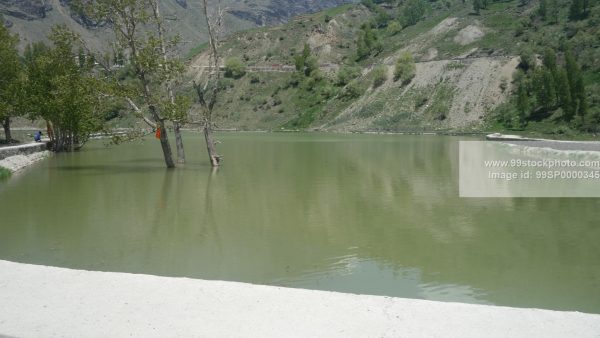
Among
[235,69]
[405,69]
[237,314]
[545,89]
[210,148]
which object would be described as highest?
[235,69]

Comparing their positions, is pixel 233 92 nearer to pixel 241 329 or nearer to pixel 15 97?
pixel 15 97

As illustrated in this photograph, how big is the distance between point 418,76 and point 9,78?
196 feet

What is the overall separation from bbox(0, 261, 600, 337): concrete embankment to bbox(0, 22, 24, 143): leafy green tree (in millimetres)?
33842

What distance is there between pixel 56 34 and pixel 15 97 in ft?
43.9

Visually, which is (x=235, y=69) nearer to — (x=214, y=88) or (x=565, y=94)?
(x=565, y=94)

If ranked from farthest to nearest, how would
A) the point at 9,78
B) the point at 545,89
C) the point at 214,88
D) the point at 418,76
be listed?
1. the point at 418,76
2. the point at 545,89
3. the point at 9,78
4. the point at 214,88

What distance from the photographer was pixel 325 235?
1245 cm

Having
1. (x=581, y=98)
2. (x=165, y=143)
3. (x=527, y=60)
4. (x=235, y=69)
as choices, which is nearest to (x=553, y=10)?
(x=527, y=60)

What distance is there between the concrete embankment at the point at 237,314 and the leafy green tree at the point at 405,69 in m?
80.8

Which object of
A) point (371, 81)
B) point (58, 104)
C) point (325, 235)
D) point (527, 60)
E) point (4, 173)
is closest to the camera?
point (325, 235)

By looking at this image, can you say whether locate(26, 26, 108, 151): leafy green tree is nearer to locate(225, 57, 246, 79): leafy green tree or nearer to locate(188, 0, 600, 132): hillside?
locate(188, 0, 600, 132): hillside

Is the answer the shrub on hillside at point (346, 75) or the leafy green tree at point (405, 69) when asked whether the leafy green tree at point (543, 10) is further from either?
the shrub on hillside at point (346, 75)

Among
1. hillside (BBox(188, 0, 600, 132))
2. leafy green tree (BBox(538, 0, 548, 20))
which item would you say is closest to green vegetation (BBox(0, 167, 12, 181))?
hillside (BBox(188, 0, 600, 132))

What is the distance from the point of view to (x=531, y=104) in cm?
6306
